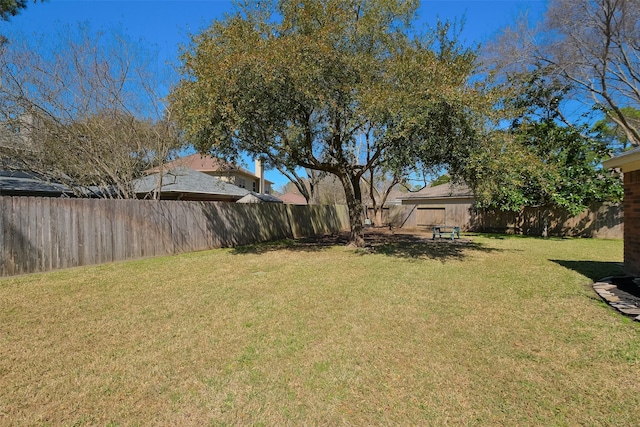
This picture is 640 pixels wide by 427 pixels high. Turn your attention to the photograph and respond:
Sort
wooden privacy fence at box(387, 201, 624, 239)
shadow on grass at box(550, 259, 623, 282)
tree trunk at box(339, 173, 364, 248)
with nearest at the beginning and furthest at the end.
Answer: shadow on grass at box(550, 259, 623, 282) < tree trunk at box(339, 173, 364, 248) < wooden privacy fence at box(387, 201, 624, 239)

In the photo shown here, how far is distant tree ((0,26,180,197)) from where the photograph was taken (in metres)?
9.59

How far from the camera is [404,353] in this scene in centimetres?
353

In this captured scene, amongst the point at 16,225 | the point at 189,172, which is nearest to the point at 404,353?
the point at 16,225

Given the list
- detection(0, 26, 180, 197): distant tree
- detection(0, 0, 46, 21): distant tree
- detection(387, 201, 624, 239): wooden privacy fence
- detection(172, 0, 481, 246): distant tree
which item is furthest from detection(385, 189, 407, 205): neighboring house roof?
detection(0, 0, 46, 21): distant tree

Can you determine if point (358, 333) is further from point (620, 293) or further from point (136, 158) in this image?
point (136, 158)

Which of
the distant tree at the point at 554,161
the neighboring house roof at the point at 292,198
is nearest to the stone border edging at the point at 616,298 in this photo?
the distant tree at the point at 554,161

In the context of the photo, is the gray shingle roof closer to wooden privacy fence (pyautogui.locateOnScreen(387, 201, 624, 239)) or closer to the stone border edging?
wooden privacy fence (pyautogui.locateOnScreen(387, 201, 624, 239))

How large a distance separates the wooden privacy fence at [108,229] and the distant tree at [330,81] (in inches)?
106

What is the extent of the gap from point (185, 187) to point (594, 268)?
51.2ft

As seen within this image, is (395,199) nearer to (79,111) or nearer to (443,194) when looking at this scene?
(443,194)

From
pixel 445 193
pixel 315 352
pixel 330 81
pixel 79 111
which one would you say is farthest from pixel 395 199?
pixel 315 352

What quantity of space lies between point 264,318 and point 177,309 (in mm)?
1435

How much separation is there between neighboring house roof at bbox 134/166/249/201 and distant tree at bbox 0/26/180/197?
2.48 meters

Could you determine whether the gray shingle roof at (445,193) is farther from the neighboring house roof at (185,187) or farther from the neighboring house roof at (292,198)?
the neighboring house roof at (292,198)
